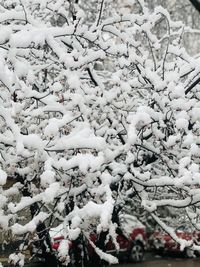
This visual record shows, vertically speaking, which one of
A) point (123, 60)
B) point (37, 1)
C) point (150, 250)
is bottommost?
point (150, 250)

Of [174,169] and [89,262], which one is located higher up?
[174,169]

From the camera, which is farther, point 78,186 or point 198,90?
point 198,90

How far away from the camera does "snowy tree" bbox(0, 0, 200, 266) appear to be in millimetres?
3422

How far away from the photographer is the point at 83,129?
12.0ft

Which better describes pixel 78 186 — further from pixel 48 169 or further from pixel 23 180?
pixel 48 169

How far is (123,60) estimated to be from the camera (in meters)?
5.14

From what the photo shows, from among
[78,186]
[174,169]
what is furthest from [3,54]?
[174,169]

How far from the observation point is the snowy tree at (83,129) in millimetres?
3422

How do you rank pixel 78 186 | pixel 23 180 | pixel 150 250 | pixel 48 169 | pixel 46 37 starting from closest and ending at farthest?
pixel 48 169
pixel 46 37
pixel 78 186
pixel 23 180
pixel 150 250

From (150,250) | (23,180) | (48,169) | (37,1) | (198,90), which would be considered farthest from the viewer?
(150,250)

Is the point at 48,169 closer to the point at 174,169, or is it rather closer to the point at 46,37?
the point at 46,37

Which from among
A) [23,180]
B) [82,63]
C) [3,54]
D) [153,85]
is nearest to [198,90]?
[153,85]

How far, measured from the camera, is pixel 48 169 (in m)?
3.25

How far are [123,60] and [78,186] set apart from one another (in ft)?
5.09
